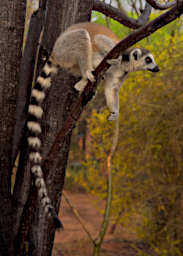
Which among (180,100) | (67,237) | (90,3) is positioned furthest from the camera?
(67,237)

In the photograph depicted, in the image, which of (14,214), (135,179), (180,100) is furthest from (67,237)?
(14,214)

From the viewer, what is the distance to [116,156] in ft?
18.8

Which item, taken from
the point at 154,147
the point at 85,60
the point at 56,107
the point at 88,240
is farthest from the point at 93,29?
the point at 88,240

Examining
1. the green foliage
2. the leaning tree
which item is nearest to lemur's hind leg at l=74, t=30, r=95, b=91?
the leaning tree

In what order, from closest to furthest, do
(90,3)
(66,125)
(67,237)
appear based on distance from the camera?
1. (66,125)
2. (90,3)
3. (67,237)

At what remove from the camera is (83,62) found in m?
2.33

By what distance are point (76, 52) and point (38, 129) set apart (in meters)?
0.77

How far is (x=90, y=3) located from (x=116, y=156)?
3.78m

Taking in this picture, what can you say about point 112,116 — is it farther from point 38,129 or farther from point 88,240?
point 88,240

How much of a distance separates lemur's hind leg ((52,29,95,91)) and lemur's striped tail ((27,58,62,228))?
13cm

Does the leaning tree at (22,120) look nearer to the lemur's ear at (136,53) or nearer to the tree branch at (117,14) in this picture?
the tree branch at (117,14)

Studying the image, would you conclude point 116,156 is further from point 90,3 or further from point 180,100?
point 90,3

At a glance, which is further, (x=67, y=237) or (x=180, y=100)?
(x=67, y=237)

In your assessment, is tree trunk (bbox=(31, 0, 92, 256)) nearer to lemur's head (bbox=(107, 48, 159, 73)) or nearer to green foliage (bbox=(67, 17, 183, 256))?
lemur's head (bbox=(107, 48, 159, 73))
